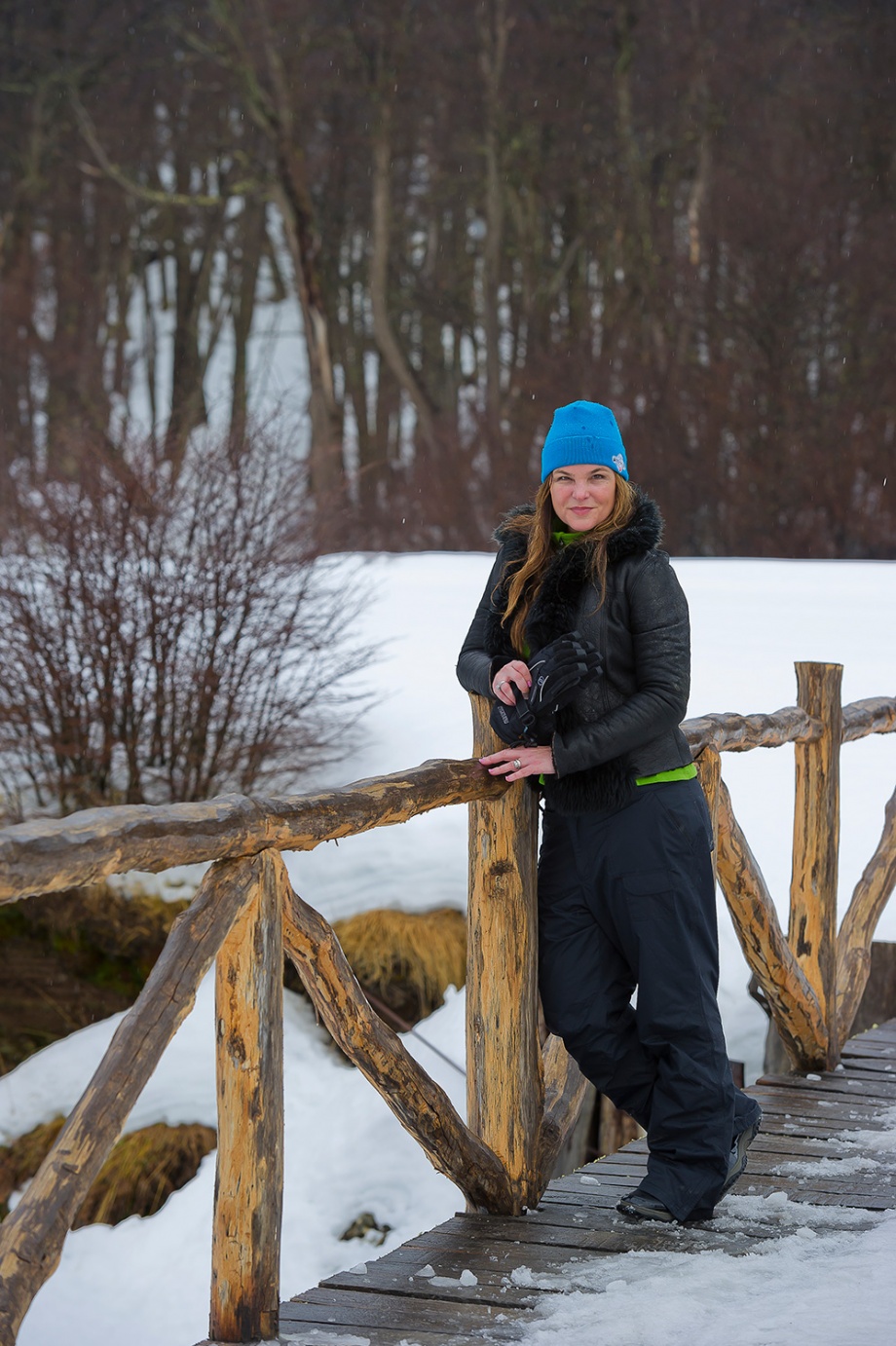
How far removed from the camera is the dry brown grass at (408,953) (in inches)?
281

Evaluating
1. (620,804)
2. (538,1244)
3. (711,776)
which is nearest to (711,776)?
(711,776)

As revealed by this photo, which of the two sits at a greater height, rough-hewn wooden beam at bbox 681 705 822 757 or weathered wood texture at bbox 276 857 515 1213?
rough-hewn wooden beam at bbox 681 705 822 757

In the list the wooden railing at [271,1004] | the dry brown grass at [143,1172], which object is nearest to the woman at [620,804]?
the wooden railing at [271,1004]

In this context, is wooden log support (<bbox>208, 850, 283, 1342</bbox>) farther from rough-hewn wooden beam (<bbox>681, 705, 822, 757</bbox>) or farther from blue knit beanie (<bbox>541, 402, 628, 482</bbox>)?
rough-hewn wooden beam (<bbox>681, 705, 822, 757</bbox>)

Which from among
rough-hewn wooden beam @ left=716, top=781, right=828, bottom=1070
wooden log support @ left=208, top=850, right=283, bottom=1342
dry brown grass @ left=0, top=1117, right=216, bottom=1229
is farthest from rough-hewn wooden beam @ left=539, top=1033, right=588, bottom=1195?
dry brown grass @ left=0, top=1117, right=216, bottom=1229

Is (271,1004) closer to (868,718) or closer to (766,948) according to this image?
(766,948)

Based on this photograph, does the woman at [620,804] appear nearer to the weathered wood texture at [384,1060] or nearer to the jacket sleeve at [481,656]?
the jacket sleeve at [481,656]

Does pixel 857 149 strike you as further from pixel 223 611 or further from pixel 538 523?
pixel 538 523

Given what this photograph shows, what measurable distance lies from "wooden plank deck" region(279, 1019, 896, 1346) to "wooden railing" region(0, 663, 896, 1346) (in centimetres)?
12

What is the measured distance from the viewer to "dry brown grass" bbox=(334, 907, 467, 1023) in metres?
7.15

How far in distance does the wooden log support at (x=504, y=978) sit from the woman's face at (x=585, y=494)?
1.42 ft

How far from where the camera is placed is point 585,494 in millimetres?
3158

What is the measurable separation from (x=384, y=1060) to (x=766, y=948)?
1.70m

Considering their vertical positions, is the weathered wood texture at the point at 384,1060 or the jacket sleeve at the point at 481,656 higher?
the jacket sleeve at the point at 481,656
